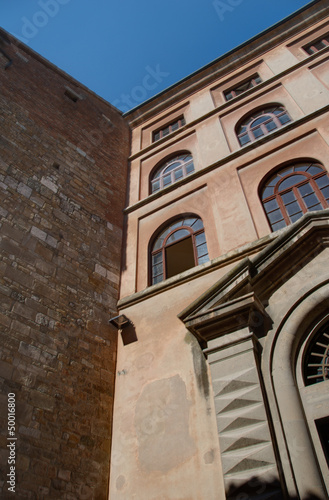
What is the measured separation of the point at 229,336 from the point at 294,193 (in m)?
3.35

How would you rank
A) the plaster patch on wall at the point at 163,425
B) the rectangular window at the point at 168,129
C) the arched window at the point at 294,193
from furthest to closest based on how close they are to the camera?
the rectangular window at the point at 168,129 → the arched window at the point at 294,193 → the plaster patch on wall at the point at 163,425

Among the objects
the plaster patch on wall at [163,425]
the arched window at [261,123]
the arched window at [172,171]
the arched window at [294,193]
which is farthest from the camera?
the arched window at [172,171]

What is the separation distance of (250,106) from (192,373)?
7.19 m

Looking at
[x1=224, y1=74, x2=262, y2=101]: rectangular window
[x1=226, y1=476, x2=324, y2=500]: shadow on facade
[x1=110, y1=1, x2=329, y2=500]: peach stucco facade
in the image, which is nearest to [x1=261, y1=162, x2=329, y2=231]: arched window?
[x1=110, y1=1, x2=329, y2=500]: peach stucco facade

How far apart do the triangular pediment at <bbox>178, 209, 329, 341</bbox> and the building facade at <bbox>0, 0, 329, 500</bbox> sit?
24mm

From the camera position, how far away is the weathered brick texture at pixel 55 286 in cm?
553

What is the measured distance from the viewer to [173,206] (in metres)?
9.30

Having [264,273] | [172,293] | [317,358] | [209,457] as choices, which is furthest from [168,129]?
[209,457]

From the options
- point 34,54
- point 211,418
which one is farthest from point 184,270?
point 34,54

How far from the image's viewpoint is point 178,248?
8539mm

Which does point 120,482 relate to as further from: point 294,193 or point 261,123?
point 261,123

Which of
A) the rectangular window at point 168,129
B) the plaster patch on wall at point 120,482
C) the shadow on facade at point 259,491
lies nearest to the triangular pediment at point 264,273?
the shadow on facade at point 259,491

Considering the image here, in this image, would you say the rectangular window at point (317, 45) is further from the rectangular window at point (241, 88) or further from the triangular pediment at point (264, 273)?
the triangular pediment at point (264, 273)

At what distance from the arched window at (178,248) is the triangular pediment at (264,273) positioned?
169cm
